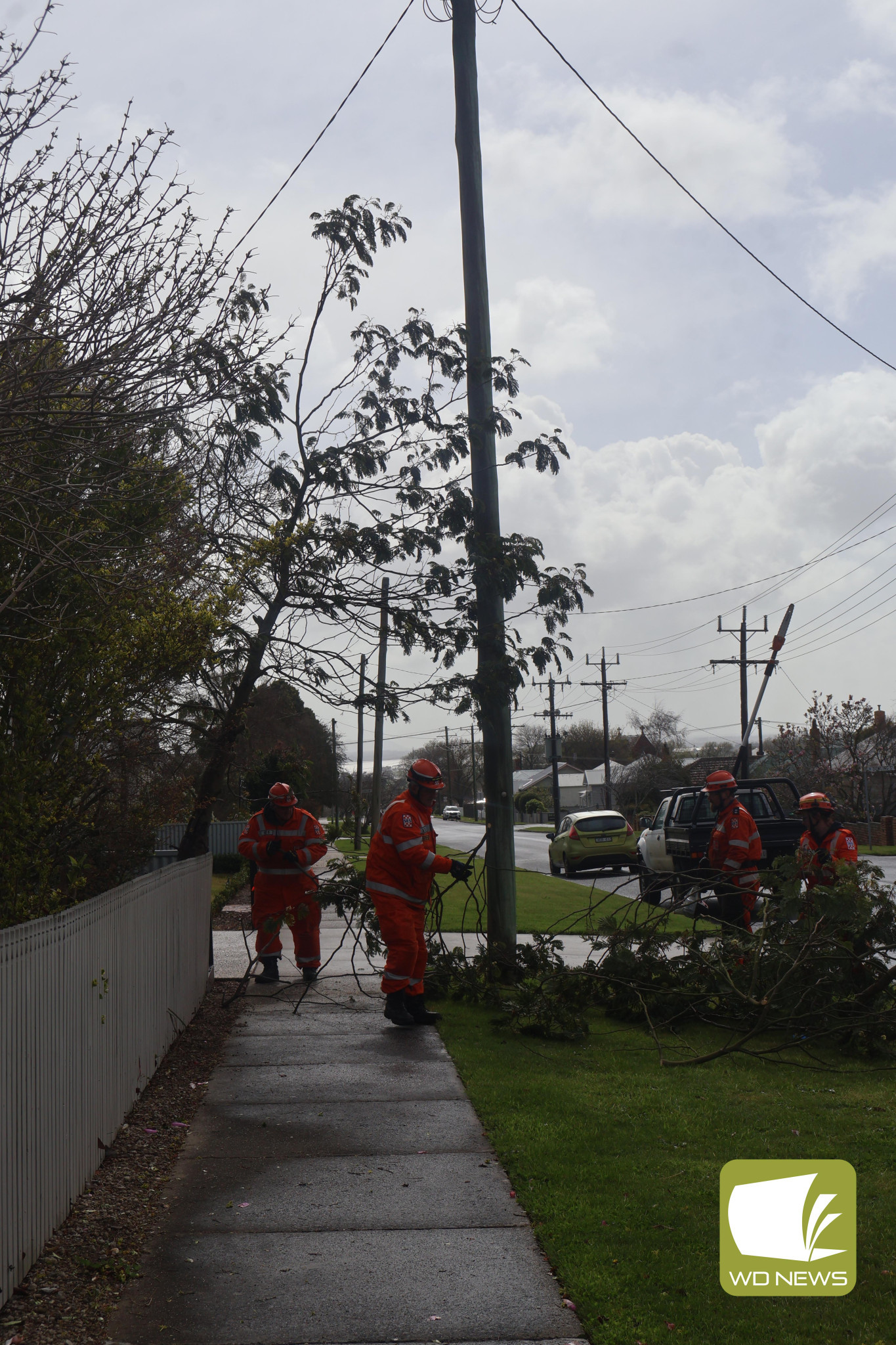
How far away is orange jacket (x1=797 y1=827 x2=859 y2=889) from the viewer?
26.8 feet

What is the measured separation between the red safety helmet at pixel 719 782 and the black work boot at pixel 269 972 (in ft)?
13.8

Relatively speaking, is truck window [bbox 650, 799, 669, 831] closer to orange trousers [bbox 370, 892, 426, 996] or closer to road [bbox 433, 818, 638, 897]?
road [bbox 433, 818, 638, 897]

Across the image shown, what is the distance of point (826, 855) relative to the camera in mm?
8555

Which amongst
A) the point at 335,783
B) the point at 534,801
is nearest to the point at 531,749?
the point at 534,801

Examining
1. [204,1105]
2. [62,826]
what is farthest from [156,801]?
[204,1105]

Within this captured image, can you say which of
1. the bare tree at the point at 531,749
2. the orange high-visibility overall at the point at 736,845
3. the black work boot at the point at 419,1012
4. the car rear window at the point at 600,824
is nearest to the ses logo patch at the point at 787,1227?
the black work boot at the point at 419,1012

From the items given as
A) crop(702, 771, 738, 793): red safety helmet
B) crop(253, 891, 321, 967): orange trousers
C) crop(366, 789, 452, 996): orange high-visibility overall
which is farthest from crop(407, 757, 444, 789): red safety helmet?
crop(702, 771, 738, 793): red safety helmet

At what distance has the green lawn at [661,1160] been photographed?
3770 millimetres

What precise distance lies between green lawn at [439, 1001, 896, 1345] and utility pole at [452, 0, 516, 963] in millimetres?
1981

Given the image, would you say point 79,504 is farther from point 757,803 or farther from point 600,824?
point 600,824

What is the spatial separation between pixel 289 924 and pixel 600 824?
18.2 meters

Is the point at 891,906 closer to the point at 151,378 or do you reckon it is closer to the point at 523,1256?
the point at 523,1256

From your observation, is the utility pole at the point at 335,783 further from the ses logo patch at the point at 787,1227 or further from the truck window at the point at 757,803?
the ses logo patch at the point at 787,1227

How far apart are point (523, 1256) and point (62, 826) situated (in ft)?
11.2
